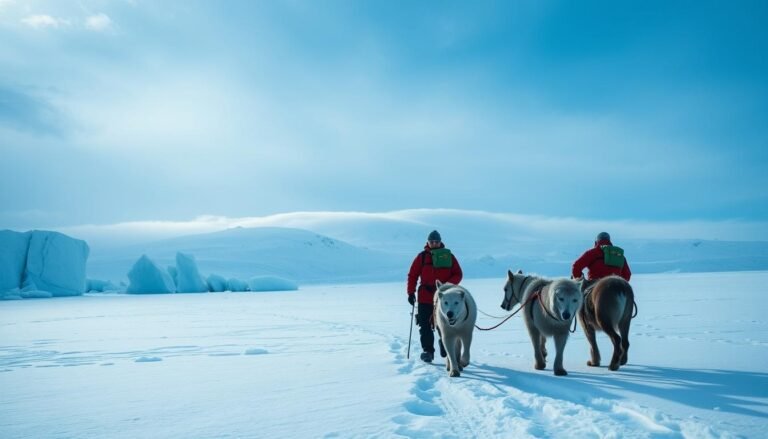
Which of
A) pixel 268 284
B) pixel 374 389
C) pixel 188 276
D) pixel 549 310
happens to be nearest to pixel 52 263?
pixel 188 276

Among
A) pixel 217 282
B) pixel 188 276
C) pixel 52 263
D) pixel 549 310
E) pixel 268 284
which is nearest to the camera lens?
pixel 549 310

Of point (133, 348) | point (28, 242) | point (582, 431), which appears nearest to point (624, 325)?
point (582, 431)

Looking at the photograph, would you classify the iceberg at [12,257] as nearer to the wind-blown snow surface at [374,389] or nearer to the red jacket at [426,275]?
the wind-blown snow surface at [374,389]

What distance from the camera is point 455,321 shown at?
5418 mm

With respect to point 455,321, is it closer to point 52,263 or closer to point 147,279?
point 147,279

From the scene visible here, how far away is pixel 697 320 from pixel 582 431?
326 inches

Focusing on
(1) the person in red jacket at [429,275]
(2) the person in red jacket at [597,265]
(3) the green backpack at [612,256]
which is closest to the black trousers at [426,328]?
(1) the person in red jacket at [429,275]

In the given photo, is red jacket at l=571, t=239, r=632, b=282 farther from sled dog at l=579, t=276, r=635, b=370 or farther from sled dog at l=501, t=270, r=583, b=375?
sled dog at l=579, t=276, r=635, b=370

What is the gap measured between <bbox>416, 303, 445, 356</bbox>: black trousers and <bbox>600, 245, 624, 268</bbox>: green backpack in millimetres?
2423

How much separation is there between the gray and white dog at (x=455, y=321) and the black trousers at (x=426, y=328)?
61cm

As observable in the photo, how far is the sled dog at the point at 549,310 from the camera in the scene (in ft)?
16.5

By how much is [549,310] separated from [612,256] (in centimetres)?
173

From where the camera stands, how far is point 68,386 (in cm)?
513

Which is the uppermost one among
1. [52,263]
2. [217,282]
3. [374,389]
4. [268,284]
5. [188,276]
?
[374,389]
